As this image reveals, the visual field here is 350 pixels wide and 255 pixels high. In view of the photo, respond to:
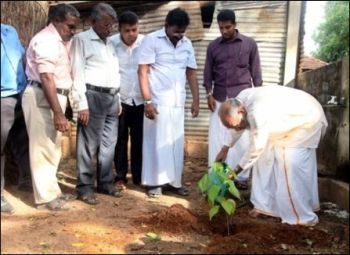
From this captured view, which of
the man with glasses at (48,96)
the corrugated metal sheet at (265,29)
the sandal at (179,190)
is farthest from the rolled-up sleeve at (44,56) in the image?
the corrugated metal sheet at (265,29)

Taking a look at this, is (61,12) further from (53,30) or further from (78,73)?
(78,73)

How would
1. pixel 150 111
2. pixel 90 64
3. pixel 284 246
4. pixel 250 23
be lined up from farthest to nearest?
pixel 250 23
pixel 150 111
pixel 90 64
pixel 284 246

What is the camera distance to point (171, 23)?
507cm

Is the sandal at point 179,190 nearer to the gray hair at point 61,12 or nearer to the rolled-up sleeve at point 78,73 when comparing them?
the rolled-up sleeve at point 78,73

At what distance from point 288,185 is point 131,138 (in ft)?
6.70

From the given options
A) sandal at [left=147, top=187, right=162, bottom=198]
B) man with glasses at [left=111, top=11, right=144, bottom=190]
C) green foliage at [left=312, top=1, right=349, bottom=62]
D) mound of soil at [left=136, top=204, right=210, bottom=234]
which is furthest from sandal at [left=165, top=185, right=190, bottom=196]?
green foliage at [left=312, top=1, right=349, bottom=62]

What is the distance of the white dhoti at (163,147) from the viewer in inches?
206

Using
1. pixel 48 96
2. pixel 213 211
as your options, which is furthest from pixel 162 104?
pixel 213 211

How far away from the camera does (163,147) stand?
17.3 feet

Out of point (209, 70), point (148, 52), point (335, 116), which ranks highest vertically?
point (148, 52)

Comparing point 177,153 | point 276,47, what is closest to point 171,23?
point 177,153

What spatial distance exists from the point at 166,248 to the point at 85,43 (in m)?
2.23

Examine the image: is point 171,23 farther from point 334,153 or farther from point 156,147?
point 334,153

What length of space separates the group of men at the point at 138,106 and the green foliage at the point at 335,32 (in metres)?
17.8
